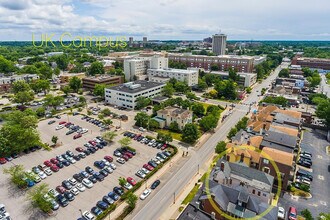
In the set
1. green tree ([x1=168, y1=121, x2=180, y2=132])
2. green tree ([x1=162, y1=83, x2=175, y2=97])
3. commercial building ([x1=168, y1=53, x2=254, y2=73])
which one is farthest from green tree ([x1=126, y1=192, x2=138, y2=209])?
commercial building ([x1=168, y1=53, x2=254, y2=73])

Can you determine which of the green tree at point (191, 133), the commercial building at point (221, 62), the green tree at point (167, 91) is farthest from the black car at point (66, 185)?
the commercial building at point (221, 62)

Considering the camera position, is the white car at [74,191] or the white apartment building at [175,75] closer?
the white car at [74,191]

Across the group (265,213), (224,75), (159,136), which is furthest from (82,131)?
(224,75)

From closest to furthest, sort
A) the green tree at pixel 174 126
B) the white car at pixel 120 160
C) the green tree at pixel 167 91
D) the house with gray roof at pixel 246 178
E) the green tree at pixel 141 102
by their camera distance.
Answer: the house with gray roof at pixel 246 178 → the white car at pixel 120 160 → the green tree at pixel 174 126 → the green tree at pixel 141 102 → the green tree at pixel 167 91

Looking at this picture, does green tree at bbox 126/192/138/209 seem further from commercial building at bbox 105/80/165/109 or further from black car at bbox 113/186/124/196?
commercial building at bbox 105/80/165/109

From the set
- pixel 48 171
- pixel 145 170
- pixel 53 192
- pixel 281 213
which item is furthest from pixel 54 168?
pixel 281 213

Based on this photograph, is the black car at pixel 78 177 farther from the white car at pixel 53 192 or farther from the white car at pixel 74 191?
the white car at pixel 53 192

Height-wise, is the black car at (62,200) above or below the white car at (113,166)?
below
